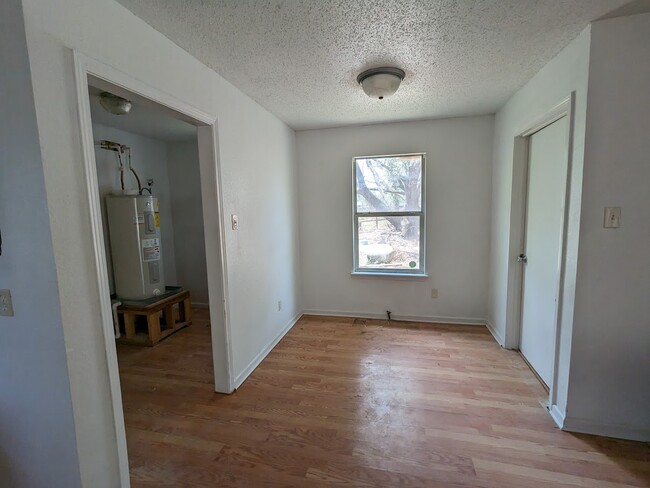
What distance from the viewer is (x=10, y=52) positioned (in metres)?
1.03

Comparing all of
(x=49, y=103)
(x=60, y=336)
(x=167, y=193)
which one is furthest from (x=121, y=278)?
(x=49, y=103)

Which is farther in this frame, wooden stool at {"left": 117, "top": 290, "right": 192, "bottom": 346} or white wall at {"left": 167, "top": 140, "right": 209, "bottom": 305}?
Result: white wall at {"left": 167, "top": 140, "right": 209, "bottom": 305}

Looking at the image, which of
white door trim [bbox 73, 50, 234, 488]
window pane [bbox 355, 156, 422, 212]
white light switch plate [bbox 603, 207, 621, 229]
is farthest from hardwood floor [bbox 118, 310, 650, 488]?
window pane [bbox 355, 156, 422, 212]

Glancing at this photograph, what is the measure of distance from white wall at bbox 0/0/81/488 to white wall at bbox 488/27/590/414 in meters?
2.52

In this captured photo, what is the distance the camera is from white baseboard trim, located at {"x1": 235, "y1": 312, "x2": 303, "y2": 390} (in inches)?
93.0

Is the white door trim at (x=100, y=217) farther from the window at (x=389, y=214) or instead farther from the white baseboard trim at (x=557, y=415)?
the white baseboard trim at (x=557, y=415)

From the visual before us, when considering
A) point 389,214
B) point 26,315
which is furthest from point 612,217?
point 26,315

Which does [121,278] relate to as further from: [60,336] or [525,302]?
[525,302]

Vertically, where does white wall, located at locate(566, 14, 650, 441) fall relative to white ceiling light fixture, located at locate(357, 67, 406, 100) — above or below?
below

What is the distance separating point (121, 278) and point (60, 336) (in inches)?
93.0

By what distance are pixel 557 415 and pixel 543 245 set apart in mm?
1168

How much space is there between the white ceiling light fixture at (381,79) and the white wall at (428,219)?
1.31m

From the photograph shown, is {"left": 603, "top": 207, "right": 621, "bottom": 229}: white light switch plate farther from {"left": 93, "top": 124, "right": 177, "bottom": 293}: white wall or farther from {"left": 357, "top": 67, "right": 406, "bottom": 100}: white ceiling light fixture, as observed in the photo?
{"left": 93, "top": 124, "right": 177, "bottom": 293}: white wall

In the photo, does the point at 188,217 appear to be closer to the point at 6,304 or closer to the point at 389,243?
the point at 389,243
